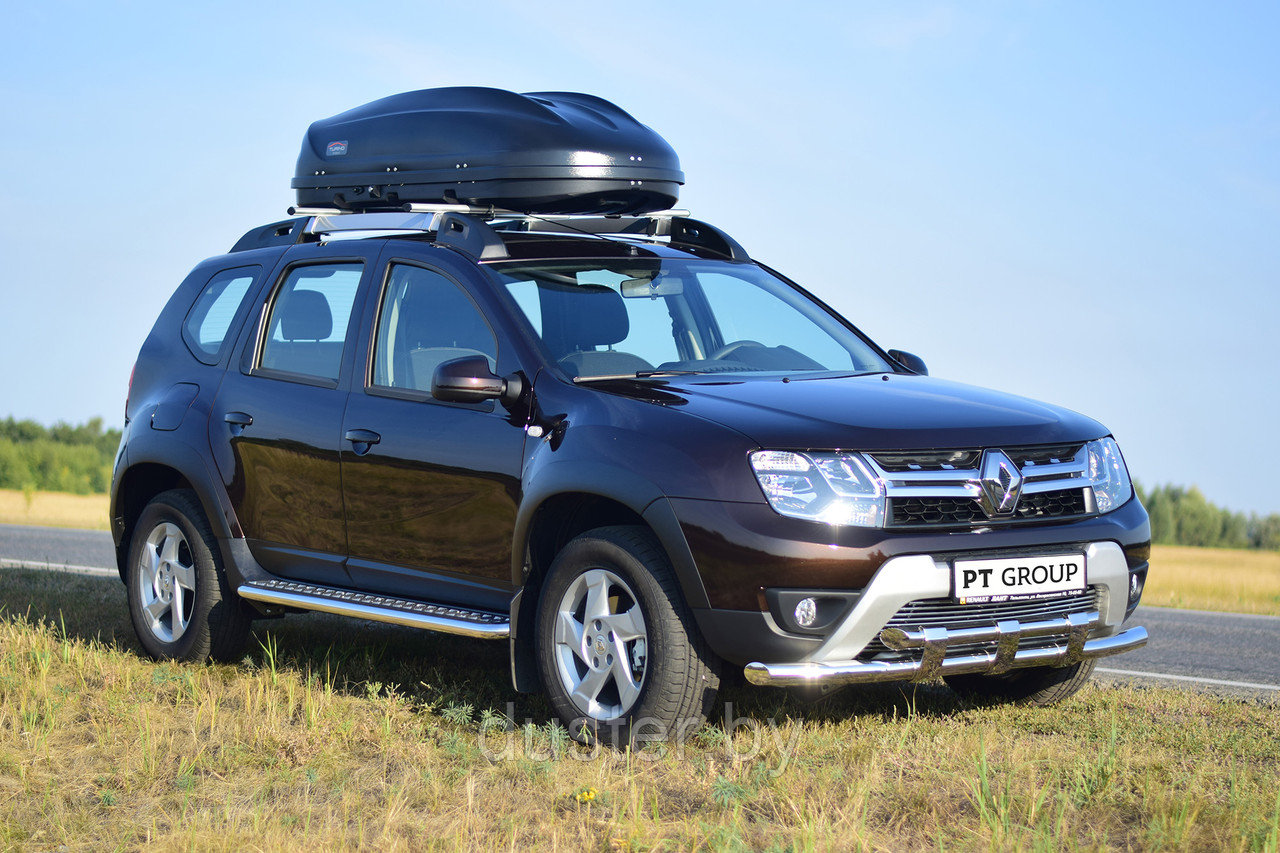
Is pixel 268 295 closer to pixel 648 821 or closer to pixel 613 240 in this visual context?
pixel 613 240

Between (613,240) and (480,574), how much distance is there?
1774mm

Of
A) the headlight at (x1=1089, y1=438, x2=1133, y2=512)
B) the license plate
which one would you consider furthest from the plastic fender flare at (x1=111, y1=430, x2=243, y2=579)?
the headlight at (x1=1089, y1=438, x2=1133, y2=512)

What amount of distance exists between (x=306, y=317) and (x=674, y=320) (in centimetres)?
175

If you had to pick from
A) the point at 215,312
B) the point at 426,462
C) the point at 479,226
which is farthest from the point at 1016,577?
the point at 215,312

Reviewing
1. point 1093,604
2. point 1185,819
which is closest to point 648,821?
point 1185,819

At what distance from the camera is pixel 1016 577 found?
196 inches

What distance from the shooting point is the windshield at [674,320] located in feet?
19.4

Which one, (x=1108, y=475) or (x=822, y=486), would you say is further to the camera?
(x=1108, y=475)

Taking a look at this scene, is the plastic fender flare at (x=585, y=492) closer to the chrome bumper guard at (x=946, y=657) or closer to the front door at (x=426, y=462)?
the front door at (x=426, y=462)

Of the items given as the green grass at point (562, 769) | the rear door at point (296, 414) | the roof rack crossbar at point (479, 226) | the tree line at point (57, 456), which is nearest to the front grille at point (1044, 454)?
the green grass at point (562, 769)

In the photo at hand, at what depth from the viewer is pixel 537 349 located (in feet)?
18.7

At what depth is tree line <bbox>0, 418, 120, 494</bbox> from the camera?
56.8 m

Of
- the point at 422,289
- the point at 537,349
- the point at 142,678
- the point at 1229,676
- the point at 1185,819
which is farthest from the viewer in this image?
the point at 1229,676

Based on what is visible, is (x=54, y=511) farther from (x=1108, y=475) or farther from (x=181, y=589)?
(x=1108, y=475)
